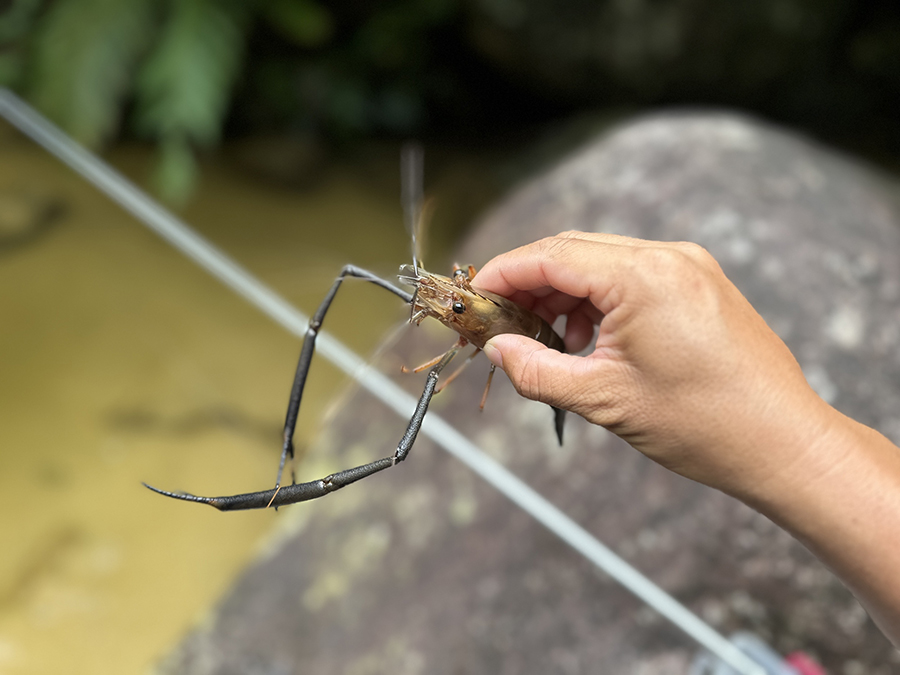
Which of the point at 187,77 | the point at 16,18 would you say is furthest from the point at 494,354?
the point at 16,18

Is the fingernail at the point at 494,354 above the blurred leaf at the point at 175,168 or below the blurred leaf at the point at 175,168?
above

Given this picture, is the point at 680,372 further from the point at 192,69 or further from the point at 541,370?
the point at 192,69

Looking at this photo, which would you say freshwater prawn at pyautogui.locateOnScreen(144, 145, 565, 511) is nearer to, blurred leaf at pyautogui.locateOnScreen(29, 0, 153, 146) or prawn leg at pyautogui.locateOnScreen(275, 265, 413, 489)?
prawn leg at pyautogui.locateOnScreen(275, 265, 413, 489)

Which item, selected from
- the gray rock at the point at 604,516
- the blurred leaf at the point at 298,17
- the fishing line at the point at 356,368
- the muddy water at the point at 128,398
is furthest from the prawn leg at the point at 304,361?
the blurred leaf at the point at 298,17

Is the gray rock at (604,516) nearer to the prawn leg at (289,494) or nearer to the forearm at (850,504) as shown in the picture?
the forearm at (850,504)

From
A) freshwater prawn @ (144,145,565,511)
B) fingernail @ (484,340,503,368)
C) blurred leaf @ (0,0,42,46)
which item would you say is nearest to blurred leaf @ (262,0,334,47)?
blurred leaf @ (0,0,42,46)

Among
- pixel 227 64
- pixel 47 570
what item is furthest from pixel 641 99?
pixel 47 570

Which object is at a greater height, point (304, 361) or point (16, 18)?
point (16, 18)
